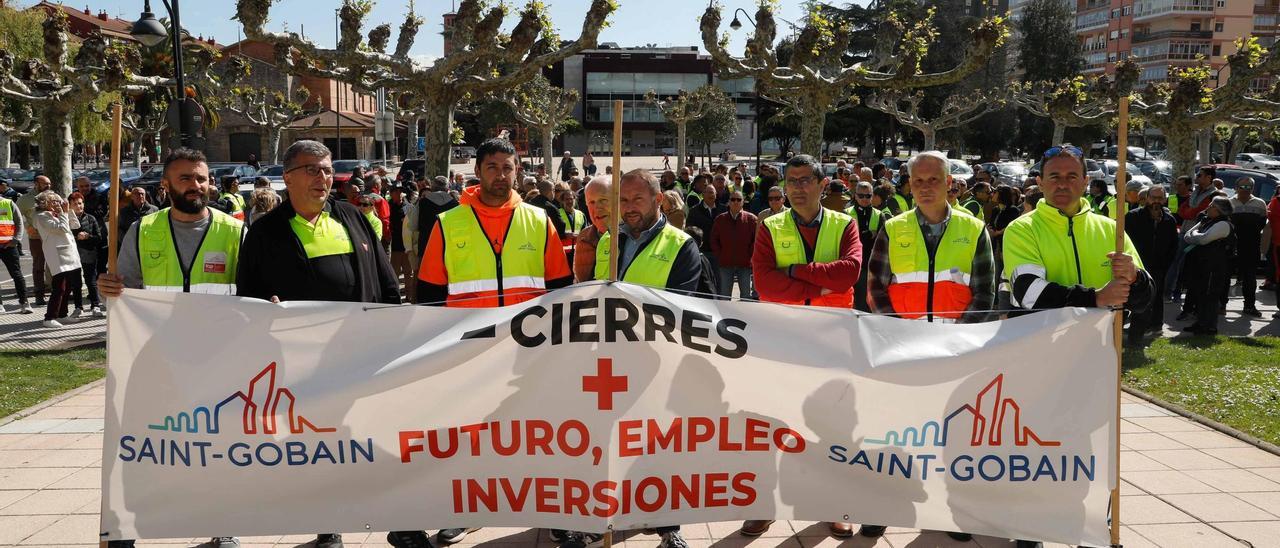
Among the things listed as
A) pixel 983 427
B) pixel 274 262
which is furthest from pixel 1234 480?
pixel 274 262

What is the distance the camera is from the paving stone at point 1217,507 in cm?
486

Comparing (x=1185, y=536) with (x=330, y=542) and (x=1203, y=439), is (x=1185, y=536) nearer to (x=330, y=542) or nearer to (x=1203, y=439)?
(x=1203, y=439)

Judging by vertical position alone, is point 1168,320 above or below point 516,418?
below

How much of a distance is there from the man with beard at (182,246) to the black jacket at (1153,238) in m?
9.43

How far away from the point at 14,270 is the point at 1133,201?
46.2 feet

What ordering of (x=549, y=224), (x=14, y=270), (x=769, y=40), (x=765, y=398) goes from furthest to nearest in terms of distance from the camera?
(x=769, y=40), (x=14, y=270), (x=549, y=224), (x=765, y=398)

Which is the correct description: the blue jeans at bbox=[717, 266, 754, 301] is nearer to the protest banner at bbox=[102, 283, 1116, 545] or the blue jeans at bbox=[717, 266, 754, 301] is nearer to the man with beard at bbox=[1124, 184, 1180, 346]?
the man with beard at bbox=[1124, 184, 1180, 346]

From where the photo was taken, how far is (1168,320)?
1204 centimetres

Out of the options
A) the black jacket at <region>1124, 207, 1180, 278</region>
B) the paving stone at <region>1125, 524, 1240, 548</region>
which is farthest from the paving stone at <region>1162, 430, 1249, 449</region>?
the black jacket at <region>1124, 207, 1180, 278</region>

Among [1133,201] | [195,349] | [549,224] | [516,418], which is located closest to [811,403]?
[516,418]

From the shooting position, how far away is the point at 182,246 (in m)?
4.58

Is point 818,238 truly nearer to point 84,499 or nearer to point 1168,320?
point 84,499

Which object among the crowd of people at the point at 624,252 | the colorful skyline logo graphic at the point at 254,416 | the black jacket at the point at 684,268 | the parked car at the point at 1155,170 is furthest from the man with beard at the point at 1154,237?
the parked car at the point at 1155,170

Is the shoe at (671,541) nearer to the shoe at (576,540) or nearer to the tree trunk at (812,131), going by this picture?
the shoe at (576,540)
